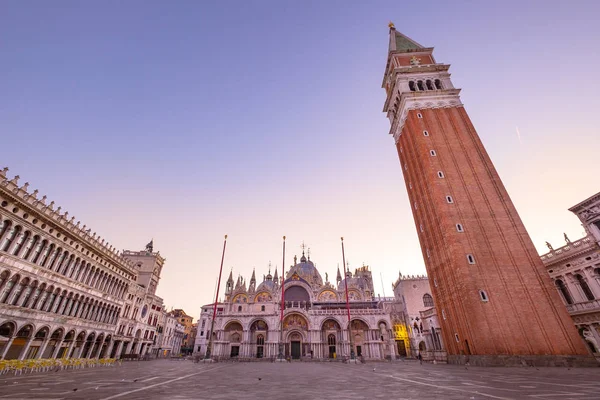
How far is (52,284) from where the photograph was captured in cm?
2581

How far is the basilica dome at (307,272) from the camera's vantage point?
5672 centimetres

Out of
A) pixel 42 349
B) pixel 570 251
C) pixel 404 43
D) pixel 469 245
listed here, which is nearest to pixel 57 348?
pixel 42 349

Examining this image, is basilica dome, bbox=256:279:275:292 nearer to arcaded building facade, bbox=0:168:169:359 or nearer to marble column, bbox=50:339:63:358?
arcaded building facade, bbox=0:168:169:359

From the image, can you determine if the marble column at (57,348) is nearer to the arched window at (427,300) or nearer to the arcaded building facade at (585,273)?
the arcaded building facade at (585,273)

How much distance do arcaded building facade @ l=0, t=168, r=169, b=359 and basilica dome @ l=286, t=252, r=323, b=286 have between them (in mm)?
30164

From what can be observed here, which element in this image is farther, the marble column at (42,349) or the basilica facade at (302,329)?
the basilica facade at (302,329)

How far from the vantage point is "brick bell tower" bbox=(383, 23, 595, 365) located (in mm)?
20688

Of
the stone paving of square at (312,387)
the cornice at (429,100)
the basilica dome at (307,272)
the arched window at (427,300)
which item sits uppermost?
the cornice at (429,100)

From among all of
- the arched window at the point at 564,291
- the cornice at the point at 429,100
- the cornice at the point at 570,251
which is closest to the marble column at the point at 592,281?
the cornice at the point at 570,251

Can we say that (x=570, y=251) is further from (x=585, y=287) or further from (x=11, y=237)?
(x=11, y=237)

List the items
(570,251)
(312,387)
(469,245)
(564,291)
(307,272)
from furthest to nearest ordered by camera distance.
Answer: (307,272)
(564,291)
(570,251)
(469,245)
(312,387)

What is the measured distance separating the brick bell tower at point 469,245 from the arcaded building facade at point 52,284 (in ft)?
119

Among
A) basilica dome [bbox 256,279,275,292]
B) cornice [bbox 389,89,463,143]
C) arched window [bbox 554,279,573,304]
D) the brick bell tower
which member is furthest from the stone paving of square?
basilica dome [bbox 256,279,275,292]

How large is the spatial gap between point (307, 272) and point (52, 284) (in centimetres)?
4280
